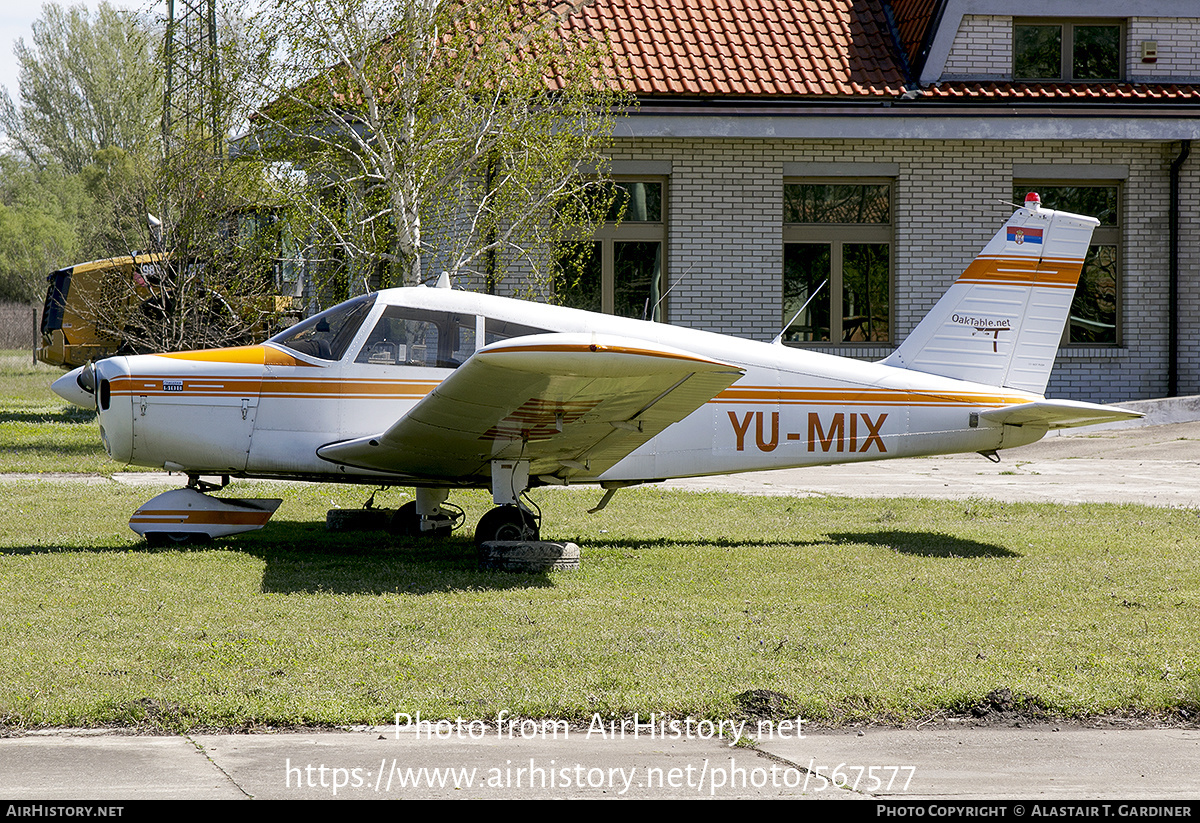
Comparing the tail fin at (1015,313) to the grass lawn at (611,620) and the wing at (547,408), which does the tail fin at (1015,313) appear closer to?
the grass lawn at (611,620)

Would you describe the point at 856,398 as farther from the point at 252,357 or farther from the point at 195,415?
the point at 195,415

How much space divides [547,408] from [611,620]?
1.56 metres

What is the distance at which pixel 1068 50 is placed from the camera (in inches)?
698

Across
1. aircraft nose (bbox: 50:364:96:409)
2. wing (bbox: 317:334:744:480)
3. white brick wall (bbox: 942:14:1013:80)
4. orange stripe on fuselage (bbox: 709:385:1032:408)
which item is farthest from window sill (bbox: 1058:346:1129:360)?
aircraft nose (bbox: 50:364:96:409)

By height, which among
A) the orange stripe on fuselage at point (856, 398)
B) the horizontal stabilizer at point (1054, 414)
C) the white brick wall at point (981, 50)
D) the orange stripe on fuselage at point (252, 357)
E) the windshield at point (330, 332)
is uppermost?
the white brick wall at point (981, 50)

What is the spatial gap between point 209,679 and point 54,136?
52361mm

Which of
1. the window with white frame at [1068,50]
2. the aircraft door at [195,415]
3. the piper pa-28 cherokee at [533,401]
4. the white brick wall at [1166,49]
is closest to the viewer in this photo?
the piper pa-28 cherokee at [533,401]

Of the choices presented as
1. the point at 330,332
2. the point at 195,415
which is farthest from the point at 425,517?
the point at 195,415

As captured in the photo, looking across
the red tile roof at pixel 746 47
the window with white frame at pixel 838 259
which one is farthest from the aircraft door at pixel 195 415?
the window with white frame at pixel 838 259

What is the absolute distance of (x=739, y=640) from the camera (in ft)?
19.4

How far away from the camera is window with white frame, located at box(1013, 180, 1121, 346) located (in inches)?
693

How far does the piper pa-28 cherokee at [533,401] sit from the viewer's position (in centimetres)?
755

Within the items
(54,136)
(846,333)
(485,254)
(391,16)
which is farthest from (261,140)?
(54,136)

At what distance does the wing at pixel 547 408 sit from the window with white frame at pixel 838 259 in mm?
9455
